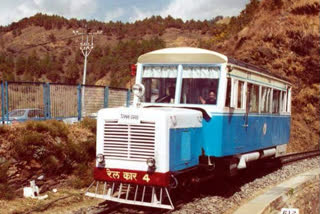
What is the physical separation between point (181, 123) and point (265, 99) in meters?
4.52

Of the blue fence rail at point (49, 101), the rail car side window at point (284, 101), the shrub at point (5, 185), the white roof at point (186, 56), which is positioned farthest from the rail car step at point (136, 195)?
the rail car side window at point (284, 101)

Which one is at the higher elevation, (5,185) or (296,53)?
(296,53)

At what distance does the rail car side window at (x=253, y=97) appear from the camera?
1017 cm

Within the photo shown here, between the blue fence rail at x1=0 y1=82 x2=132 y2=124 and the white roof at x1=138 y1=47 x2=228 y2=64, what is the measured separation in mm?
4168

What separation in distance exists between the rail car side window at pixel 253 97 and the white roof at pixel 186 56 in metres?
1.70

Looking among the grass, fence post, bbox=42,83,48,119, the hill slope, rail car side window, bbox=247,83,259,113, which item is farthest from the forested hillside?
fence post, bbox=42,83,48,119

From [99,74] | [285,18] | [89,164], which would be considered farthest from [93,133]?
[99,74]

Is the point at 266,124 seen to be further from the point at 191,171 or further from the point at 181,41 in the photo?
the point at 181,41

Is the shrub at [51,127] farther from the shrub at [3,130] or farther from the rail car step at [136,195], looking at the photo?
the rail car step at [136,195]

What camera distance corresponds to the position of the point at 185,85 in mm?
8984

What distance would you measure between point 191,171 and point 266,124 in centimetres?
398

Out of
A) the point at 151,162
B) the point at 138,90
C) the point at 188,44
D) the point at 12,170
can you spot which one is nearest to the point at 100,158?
the point at 151,162

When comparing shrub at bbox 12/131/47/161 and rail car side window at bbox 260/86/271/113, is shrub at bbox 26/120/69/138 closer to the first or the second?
shrub at bbox 12/131/47/161

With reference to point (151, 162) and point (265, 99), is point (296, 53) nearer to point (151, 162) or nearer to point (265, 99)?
point (265, 99)
